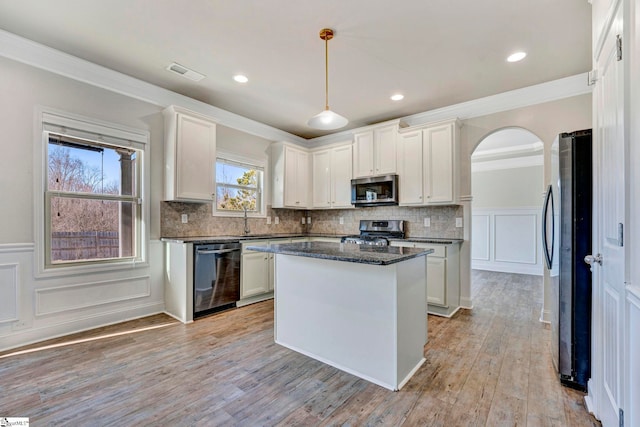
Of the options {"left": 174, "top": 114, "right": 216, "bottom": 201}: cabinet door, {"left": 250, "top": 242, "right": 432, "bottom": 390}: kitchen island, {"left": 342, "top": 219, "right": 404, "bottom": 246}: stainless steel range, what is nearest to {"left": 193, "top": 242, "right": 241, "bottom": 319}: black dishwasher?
{"left": 174, "top": 114, "right": 216, "bottom": 201}: cabinet door

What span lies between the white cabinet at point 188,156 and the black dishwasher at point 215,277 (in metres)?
0.70

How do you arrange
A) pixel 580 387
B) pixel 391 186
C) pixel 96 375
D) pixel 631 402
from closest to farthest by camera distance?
pixel 631 402 → pixel 580 387 → pixel 96 375 → pixel 391 186

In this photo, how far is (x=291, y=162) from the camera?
508 cm

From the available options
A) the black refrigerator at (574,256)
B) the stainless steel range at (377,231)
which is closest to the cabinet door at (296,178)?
the stainless steel range at (377,231)

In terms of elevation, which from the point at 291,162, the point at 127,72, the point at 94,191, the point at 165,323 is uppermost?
the point at 127,72

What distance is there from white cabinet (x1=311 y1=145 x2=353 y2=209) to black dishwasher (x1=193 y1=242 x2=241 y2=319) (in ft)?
6.17

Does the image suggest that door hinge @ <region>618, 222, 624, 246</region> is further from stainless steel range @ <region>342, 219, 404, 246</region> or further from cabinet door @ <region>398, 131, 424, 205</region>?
stainless steel range @ <region>342, 219, 404, 246</region>

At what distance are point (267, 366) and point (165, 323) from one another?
5.30 feet

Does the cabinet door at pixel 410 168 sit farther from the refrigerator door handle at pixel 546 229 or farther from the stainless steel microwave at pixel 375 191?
the refrigerator door handle at pixel 546 229

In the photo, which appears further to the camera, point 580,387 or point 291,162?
point 291,162

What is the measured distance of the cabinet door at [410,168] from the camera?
412 cm

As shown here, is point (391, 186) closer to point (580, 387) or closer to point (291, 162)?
point (291, 162)

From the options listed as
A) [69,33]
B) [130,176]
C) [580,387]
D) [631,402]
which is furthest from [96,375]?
[580,387]

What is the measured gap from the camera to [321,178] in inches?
207
